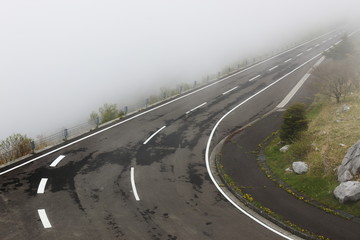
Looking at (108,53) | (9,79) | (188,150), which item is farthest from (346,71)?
(9,79)

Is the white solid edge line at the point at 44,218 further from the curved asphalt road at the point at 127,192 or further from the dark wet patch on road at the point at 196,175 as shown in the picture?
the dark wet patch on road at the point at 196,175

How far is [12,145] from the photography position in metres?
21.7

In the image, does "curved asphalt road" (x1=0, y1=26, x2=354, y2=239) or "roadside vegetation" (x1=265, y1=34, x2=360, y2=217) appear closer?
"curved asphalt road" (x1=0, y1=26, x2=354, y2=239)

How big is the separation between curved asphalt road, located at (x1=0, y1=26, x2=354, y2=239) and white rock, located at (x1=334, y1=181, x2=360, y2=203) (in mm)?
4324

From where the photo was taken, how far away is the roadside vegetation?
17500 millimetres

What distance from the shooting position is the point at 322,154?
19.8 metres

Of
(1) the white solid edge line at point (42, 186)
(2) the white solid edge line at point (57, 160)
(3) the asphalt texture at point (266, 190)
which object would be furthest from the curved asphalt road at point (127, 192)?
(3) the asphalt texture at point (266, 190)

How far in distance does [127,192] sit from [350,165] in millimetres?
11095

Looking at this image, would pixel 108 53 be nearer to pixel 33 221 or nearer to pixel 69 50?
pixel 69 50

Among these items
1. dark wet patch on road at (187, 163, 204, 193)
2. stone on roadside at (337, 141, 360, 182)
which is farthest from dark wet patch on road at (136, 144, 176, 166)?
stone on roadside at (337, 141, 360, 182)

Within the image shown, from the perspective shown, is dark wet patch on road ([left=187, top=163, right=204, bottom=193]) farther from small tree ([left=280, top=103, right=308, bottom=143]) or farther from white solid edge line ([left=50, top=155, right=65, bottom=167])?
white solid edge line ([left=50, top=155, right=65, bottom=167])

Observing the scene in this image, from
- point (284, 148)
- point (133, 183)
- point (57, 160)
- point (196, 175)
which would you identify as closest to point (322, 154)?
point (284, 148)

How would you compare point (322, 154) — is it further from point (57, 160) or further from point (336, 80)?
point (57, 160)

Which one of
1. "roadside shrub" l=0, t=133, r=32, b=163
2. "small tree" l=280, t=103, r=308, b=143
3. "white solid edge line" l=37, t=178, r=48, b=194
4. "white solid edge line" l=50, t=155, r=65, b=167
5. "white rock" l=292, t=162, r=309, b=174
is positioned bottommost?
"white rock" l=292, t=162, r=309, b=174
